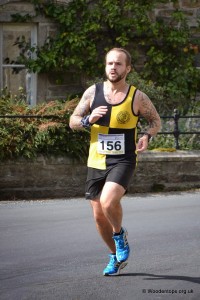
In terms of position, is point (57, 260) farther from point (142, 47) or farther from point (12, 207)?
point (142, 47)

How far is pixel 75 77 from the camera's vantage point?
1518 cm

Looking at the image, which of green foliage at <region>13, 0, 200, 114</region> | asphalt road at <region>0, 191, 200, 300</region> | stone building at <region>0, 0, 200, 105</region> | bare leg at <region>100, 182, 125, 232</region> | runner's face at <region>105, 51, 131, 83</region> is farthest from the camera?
stone building at <region>0, 0, 200, 105</region>

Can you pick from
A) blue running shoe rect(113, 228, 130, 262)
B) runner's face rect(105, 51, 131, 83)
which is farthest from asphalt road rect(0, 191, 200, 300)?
runner's face rect(105, 51, 131, 83)

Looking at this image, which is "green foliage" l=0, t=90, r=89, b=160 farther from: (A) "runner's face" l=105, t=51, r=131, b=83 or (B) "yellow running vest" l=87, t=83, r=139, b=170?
(A) "runner's face" l=105, t=51, r=131, b=83

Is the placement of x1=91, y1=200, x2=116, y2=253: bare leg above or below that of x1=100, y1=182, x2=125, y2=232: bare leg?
below

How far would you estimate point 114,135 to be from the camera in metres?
6.40

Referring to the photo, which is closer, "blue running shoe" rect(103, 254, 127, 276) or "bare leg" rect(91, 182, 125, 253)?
"bare leg" rect(91, 182, 125, 253)

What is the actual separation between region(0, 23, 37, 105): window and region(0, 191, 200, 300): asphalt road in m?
4.66

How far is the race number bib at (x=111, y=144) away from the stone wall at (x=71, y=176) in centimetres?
473

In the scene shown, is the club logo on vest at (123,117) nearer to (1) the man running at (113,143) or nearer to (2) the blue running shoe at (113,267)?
(1) the man running at (113,143)

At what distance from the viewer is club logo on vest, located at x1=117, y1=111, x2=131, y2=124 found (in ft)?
21.0

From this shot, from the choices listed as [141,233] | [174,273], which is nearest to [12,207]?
[141,233]

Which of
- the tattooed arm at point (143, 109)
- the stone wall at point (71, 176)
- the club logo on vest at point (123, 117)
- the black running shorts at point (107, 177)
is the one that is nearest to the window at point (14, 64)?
the stone wall at point (71, 176)

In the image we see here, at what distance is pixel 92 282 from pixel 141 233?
2289 millimetres
